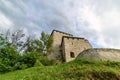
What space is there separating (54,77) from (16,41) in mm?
21270

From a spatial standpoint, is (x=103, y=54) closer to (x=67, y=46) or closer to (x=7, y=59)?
(x=7, y=59)

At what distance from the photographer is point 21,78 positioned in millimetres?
13742

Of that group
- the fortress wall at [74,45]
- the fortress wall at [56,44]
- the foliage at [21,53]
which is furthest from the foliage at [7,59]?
the fortress wall at [74,45]

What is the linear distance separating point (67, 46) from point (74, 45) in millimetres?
1645

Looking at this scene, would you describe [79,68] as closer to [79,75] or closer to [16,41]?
[79,75]

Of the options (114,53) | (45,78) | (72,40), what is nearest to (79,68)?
(45,78)

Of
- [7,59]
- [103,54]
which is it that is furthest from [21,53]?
[103,54]

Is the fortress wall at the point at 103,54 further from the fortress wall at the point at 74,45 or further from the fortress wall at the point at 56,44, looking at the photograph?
the fortress wall at the point at 56,44

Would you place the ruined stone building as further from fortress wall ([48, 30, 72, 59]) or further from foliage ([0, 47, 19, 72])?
foliage ([0, 47, 19, 72])

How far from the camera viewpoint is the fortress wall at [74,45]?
3438 centimetres

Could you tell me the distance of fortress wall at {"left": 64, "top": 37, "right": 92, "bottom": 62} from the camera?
34375mm

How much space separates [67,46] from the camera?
35.0m

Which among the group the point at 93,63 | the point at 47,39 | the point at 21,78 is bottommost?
the point at 21,78

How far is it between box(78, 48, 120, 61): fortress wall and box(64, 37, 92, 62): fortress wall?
15.1m
